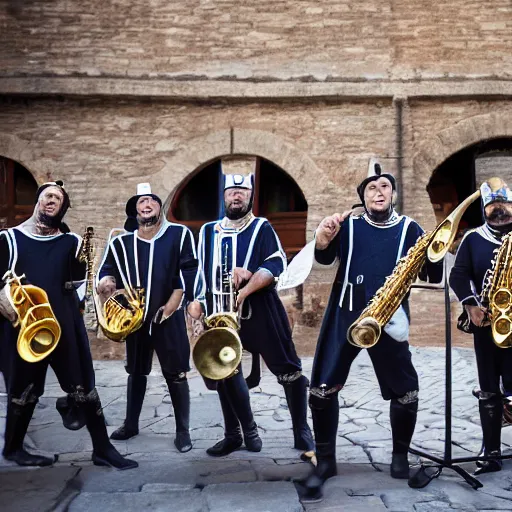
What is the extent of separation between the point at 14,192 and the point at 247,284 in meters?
6.52

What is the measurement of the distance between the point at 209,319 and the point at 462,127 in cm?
638

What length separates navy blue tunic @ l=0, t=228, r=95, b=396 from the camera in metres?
4.91

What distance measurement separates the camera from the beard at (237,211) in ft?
17.3

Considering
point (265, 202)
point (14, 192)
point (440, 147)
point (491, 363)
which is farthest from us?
point (265, 202)

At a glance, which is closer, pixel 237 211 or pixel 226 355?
pixel 226 355

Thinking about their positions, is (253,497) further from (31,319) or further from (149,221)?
(149,221)

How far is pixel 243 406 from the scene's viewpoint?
532cm

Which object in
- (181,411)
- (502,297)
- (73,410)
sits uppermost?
(502,297)

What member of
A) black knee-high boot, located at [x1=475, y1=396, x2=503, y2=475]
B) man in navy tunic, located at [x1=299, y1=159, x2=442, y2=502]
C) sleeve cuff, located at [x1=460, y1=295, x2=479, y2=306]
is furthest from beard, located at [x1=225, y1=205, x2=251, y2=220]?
black knee-high boot, located at [x1=475, y1=396, x2=503, y2=475]

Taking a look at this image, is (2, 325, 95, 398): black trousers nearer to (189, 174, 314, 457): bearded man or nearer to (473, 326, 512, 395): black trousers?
(189, 174, 314, 457): bearded man

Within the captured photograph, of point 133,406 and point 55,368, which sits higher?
point 55,368

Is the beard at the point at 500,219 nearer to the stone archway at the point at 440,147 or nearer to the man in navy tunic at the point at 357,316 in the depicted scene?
the man in navy tunic at the point at 357,316

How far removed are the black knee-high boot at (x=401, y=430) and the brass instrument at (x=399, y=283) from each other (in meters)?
0.51

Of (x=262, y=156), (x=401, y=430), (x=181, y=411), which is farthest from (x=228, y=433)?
(x=262, y=156)
